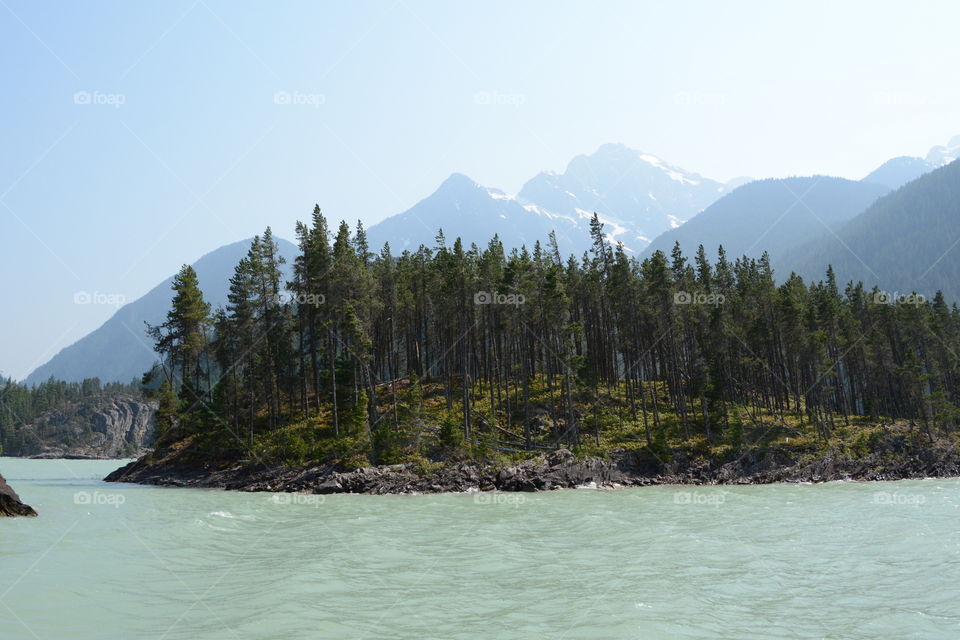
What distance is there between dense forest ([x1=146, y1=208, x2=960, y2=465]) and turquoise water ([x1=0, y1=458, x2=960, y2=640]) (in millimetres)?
21406

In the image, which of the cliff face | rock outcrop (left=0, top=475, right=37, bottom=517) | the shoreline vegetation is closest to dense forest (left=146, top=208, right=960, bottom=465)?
the shoreline vegetation

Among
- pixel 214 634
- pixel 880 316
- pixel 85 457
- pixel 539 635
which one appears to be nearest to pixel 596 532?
pixel 539 635

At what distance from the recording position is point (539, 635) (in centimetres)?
1272

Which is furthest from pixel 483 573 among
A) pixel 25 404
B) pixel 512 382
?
pixel 25 404

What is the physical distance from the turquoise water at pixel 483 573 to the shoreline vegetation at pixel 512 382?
16598 mm

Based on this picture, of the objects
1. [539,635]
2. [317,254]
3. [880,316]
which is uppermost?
[317,254]

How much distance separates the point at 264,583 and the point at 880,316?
3188 inches

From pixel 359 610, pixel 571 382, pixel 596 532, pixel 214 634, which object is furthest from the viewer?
pixel 571 382

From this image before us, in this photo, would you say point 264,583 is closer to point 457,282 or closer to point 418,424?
point 418,424

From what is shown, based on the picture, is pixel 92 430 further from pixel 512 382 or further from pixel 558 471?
pixel 558 471

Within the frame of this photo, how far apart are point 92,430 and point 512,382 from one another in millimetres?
161436

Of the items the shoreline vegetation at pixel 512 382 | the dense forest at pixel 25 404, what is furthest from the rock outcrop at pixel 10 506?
the dense forest at pixel 25 404

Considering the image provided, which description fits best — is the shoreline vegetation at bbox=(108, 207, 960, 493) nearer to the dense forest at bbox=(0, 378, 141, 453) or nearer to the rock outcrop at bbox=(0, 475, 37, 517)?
the rock outcrop at bbox=(0, 475, 37, 517)

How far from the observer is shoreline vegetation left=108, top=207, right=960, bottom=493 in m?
50.0
